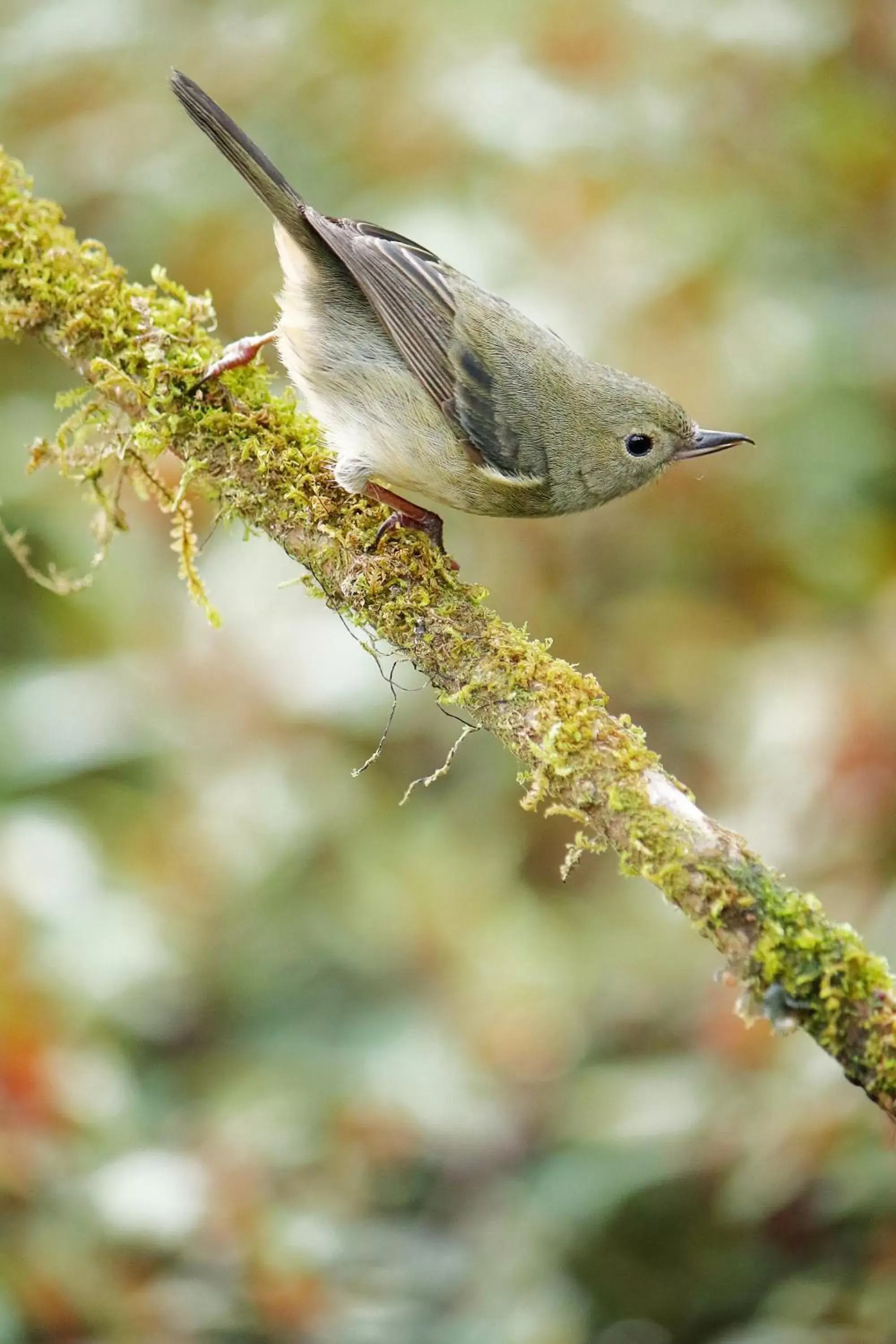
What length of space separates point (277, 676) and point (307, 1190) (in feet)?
5.83

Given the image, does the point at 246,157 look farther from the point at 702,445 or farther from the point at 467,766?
the point at 467,766

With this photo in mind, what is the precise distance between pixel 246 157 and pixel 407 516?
3.43ft

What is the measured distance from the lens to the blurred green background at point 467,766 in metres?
3.54

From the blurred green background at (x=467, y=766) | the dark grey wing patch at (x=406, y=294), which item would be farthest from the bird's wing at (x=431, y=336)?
the blurred green background at (x=467, y=766)

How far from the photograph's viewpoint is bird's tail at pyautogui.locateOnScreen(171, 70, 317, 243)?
3.28m

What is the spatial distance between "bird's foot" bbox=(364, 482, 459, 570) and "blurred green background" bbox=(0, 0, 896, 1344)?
1.43 metres

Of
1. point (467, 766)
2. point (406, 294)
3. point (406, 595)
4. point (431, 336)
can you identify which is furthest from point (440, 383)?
point (467, 766)

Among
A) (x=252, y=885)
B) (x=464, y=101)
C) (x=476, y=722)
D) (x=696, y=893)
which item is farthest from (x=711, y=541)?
(x=696, y=893)

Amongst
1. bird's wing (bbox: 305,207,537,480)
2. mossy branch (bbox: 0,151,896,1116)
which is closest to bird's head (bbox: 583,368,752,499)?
bird's wing (bbox: 305,207,537,480)

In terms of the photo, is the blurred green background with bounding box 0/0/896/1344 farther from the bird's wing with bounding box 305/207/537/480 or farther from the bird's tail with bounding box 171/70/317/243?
the bird's tail with bounding box 171/70/317/243

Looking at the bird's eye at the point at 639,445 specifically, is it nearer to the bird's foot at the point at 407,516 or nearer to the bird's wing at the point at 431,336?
the bird's wing at the point at 431,336

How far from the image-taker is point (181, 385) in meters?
2.98

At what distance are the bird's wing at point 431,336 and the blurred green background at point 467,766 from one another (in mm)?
1097

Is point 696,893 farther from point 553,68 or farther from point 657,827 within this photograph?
point 553,68
